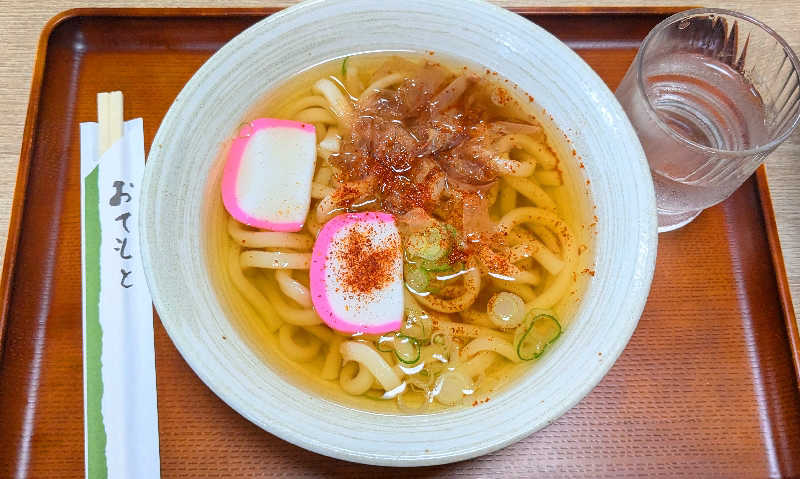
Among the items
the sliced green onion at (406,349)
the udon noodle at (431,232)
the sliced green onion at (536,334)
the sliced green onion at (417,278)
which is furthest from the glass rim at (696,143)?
the sliced green onion at (406,349)

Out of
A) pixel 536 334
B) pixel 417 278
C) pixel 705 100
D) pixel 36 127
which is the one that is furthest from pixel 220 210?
pixel 705 100

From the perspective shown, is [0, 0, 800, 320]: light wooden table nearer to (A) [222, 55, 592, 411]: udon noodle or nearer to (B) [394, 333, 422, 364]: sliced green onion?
(A) [222, 55, 592, 411]: udon noodle

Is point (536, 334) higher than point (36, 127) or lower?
lower

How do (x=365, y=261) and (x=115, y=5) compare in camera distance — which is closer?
(x=365, y=261)

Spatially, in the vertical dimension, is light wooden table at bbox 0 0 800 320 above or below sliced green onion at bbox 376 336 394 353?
above

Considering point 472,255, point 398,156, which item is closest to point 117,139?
point 398,156

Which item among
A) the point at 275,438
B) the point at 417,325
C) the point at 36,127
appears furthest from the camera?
the point at 36,127

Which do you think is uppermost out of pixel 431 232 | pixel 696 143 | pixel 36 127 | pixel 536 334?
pixel 36 127

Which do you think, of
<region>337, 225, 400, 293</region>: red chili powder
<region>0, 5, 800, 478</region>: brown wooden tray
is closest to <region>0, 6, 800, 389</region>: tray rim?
<region>0, 5, 800, 478</region>: brown wooden tray

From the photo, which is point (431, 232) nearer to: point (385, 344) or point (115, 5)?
point (385, 344)
